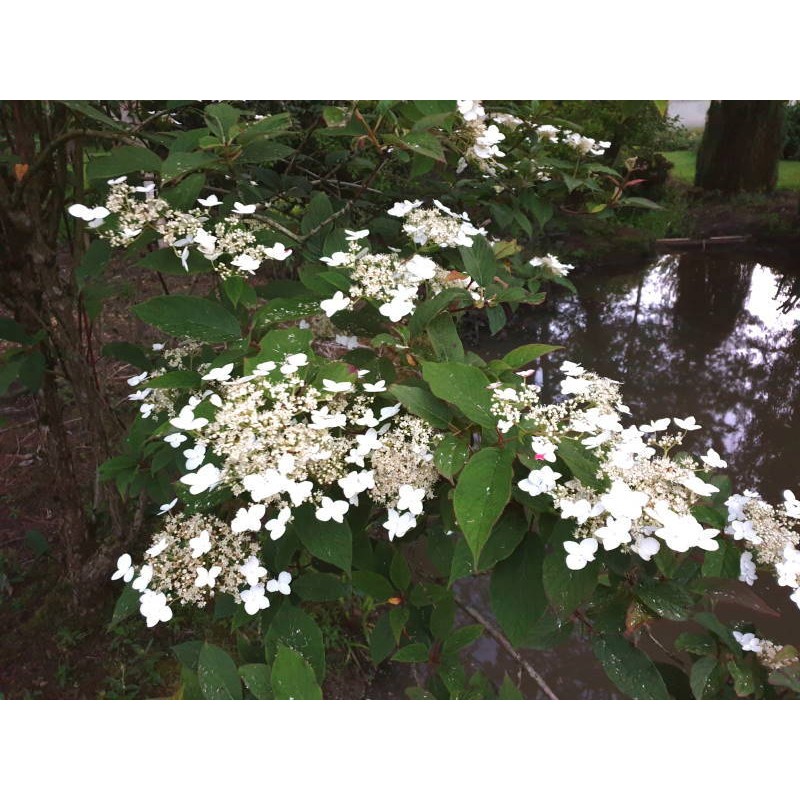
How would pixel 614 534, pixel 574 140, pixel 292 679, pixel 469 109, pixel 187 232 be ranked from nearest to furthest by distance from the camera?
pixel 614 534 < pixel 292 679 < pixel 187 232 < pixel 469 109 < pixel 574 140

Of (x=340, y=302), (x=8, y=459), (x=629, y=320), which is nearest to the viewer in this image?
(x=340, y=302)

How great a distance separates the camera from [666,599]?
2.40 ft

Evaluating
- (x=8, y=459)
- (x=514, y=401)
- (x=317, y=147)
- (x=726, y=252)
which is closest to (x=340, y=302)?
(x=514, y=401)

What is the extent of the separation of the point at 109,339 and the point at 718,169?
7.37 m

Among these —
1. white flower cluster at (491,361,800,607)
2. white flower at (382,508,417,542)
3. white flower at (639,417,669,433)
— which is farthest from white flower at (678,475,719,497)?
white flower at (382,508,417,542)

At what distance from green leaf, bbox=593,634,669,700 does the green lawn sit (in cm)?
817

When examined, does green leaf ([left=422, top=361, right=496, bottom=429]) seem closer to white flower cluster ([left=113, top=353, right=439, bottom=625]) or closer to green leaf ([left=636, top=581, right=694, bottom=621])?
white flower cluster ([left=113, top=353, right=439, bottom=625])

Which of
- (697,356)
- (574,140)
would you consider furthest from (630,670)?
(697,356)

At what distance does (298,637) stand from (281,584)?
75mm

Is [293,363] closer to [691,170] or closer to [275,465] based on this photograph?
[275,465]

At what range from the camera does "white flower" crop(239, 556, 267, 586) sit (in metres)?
0.75

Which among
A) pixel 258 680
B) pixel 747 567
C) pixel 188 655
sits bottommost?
pixel 188 655

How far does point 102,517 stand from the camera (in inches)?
79.3

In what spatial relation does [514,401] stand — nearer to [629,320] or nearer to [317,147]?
[317,147]
